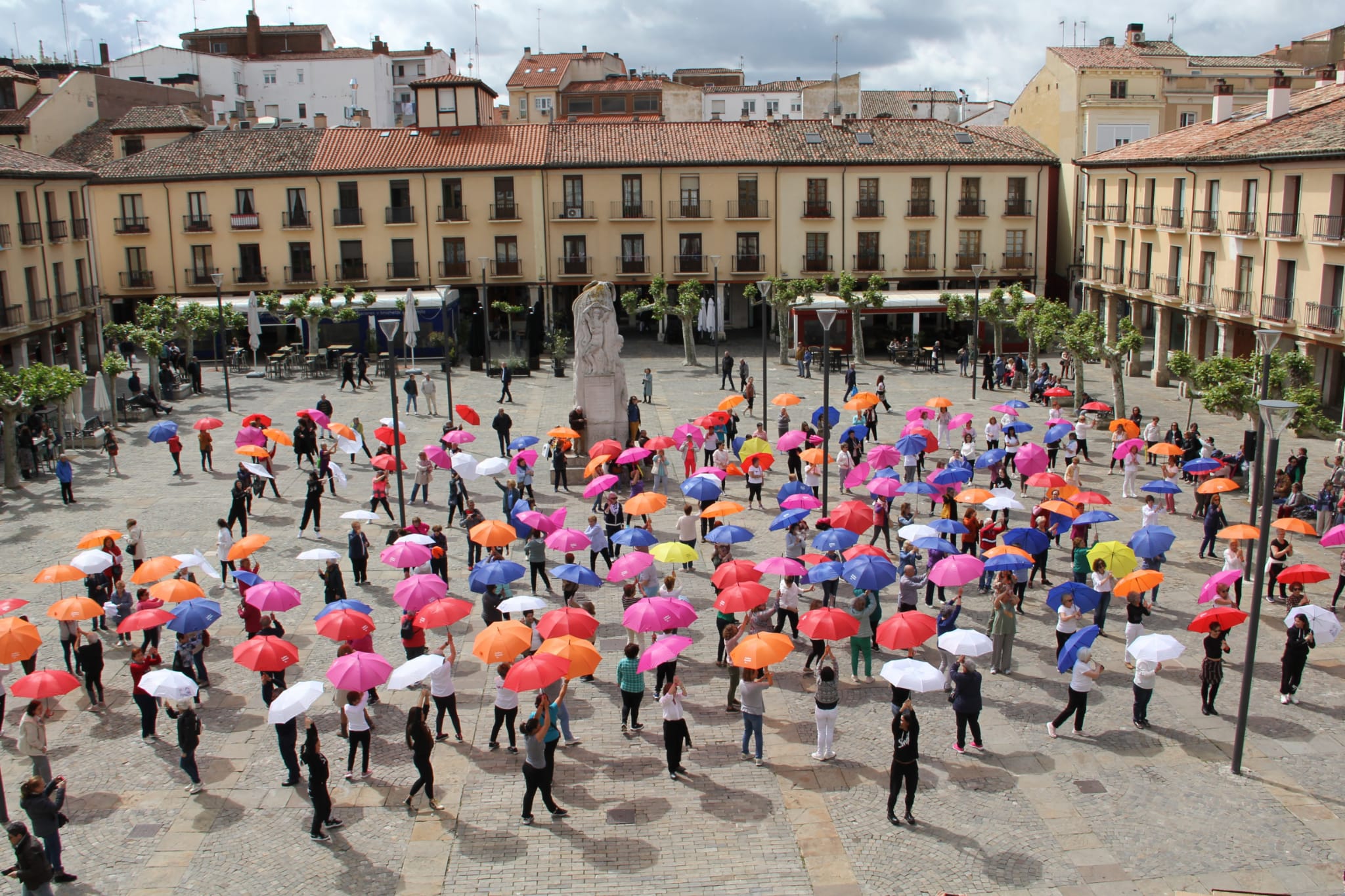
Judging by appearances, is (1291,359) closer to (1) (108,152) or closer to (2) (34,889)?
(2) (34,889)

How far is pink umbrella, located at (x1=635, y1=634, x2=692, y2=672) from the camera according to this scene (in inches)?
565

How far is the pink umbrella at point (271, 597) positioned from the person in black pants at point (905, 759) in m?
8.56

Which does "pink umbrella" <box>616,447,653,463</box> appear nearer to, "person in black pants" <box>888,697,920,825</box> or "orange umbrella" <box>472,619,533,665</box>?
"orange umbrella" <box>472,619,533,665</box>

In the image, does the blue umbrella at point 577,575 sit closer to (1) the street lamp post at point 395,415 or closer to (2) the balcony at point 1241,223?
(1) the street lamp post at point 395,415

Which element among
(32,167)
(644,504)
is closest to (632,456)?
(644,504)

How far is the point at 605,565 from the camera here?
22.5 metres

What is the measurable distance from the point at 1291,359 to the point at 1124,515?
8228 mm

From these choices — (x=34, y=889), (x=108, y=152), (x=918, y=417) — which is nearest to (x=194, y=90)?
(x=108, y=152)

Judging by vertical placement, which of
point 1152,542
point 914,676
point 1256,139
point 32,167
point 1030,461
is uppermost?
point 32,167

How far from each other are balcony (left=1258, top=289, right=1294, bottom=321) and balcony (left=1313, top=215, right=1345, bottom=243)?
2.32 meters

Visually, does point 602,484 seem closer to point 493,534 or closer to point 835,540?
point 493,534

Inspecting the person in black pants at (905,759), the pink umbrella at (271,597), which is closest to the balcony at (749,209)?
the pink umbrella at (271,597)

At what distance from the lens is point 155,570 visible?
17.8 meters

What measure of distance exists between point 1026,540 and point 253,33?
73703 mm
